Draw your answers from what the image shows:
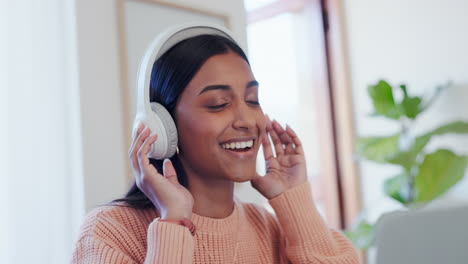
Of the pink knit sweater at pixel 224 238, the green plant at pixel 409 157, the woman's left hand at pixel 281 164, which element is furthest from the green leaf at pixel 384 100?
the pink knit sweater at pixel 224 238

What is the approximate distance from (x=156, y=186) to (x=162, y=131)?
116 millimetres

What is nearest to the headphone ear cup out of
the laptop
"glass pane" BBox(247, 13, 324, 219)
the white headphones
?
the white headphones

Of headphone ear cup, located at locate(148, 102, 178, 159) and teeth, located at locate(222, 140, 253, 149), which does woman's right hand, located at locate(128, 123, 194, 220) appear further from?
teeth, located at locate(222, 140, 253, 149)

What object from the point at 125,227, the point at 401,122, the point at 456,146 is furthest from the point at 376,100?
the point at 125,227

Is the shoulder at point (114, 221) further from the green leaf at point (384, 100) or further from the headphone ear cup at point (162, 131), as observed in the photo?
the green leaf at point (384, 100)

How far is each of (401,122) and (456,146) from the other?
1.02 ft

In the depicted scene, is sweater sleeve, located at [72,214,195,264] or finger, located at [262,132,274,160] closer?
sweater sleeve, located at [72,214,195,264]

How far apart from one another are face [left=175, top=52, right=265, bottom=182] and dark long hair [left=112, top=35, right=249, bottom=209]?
0.05 ft

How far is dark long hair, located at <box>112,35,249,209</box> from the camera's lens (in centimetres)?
103

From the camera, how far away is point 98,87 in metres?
1.74

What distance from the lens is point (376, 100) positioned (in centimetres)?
250

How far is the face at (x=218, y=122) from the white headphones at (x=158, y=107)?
0.13ft

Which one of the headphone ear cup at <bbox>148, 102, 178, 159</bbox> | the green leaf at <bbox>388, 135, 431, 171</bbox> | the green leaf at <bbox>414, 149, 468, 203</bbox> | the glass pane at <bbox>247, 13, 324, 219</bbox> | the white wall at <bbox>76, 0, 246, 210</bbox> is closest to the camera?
the headphone ear cup at <bbox>148, 102, 178, 159</bbox>

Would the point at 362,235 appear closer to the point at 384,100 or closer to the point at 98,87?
the point at 384,100
